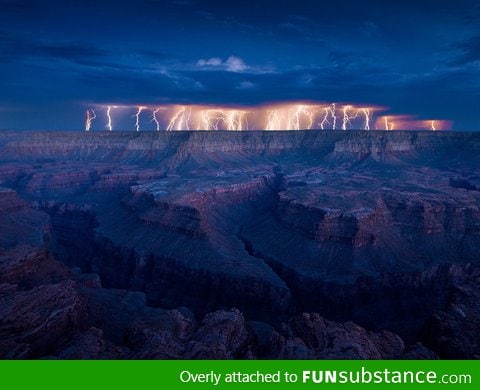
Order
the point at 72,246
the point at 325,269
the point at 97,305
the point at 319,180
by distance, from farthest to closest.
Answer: the point at 319,180
the point at 72,246
the point at 325,269
the point at 97,305

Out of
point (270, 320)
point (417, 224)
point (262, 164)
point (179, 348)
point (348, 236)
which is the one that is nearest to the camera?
point (179, 348)

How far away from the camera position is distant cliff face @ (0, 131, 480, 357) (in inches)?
2387

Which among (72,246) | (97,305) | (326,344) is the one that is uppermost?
(326,344)

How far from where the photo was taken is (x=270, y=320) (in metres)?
58.1

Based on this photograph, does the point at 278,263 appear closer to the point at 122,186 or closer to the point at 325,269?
the point at 325,269

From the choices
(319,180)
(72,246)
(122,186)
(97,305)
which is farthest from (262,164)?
(97,305)

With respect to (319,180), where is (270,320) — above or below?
below

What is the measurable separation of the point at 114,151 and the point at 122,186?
7616 cm

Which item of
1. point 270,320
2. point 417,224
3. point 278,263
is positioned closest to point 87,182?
point 278,263

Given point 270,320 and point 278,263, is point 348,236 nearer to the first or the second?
point 278,263

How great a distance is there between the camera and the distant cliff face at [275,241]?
6062 centimetres

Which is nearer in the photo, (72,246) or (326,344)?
(326,344)

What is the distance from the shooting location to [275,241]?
7875 cm

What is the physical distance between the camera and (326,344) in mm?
29641
